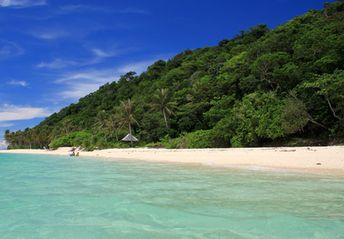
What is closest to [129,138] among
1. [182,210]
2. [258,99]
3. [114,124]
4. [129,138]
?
[129,138]

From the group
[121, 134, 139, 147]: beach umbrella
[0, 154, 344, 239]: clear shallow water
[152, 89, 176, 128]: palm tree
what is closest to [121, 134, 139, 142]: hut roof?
[121, 134, 139, 147]: beach umbrella

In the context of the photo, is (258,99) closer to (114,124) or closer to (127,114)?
(127,114)

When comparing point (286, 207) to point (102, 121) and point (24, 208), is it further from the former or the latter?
point (102, 121)

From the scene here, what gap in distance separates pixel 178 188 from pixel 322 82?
62.0 feet

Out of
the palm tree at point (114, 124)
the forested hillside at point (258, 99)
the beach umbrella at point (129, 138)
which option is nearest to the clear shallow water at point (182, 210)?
the forested hillside at point (258, 99)

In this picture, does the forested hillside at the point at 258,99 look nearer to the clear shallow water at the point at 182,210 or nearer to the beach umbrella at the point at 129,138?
the beach umbrella at the point at 129,138

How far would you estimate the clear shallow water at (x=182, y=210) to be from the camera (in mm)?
5902

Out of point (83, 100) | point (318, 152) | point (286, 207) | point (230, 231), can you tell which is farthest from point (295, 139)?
point (83, 100)

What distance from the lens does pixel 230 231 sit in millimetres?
5816

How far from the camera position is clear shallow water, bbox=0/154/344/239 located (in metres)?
5.90

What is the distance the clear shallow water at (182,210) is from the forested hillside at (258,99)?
16176 millimetres

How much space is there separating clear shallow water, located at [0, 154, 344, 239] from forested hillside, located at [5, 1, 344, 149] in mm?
16176

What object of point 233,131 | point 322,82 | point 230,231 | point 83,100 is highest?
point 83,100

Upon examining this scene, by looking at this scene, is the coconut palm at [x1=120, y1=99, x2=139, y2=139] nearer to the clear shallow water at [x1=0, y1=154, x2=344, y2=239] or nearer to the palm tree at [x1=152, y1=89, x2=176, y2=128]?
the palm tree at [x1=152, y1=89, x2=176, y2=128]
